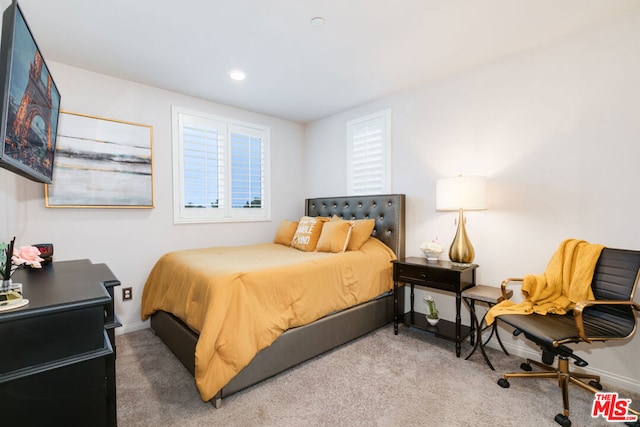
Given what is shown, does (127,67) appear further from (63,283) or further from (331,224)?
(331,224)

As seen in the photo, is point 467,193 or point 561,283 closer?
point 561,283

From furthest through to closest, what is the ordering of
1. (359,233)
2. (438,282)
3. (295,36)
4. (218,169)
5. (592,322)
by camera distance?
(218,169), (359,233), (438,282), (295,36), (592,322)

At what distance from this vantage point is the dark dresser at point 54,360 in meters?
0.94

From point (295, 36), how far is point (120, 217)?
7.81 ft

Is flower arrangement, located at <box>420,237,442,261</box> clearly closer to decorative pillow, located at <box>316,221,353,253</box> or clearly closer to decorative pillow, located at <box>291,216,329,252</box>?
decorative pillow, located at <box>316,221,353,253</box>

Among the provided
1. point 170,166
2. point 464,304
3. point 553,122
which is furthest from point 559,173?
point 170,166

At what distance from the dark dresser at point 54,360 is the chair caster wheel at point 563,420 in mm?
2272

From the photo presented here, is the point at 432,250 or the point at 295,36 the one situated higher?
the point at 295,36

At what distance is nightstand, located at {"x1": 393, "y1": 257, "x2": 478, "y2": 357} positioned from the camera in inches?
95.9

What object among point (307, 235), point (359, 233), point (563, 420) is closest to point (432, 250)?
point (359, 233)

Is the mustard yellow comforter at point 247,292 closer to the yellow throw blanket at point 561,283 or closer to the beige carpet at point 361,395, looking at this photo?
the beige carpet at point 361,395

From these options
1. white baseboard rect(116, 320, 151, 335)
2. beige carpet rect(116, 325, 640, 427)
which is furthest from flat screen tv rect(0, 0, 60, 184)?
white baseboard rect(116, 320, 151, 335)

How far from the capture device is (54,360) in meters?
1.02

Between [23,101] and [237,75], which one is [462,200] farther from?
[23,101]
